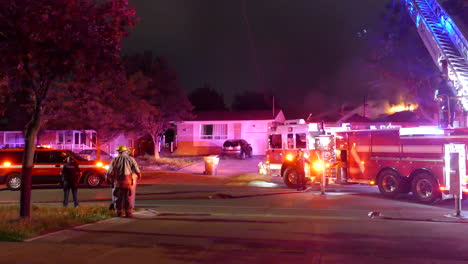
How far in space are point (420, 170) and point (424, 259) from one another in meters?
7.92

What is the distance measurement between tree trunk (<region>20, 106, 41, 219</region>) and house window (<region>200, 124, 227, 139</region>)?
32.7 meters

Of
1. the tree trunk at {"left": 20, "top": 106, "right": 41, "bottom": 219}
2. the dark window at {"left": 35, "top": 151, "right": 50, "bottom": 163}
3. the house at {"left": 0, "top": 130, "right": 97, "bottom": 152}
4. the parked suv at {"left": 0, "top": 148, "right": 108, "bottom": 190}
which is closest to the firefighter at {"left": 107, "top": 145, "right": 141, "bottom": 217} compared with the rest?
the tree trunk at {"left": 20, "top": 106, "right": 41, "bottom": 219}

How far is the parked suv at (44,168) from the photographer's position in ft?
66.2

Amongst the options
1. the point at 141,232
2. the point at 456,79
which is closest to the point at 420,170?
the point at 456,79

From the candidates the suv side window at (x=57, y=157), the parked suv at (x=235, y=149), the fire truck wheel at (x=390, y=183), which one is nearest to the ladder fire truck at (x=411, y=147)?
the fire truck wheel at (x=390, y=183)

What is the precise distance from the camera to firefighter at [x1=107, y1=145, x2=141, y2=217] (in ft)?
36.8

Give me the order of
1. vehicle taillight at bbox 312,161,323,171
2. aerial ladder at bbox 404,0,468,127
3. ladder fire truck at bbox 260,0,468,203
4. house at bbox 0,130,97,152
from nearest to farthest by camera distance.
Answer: ladder fire truck at bbox 260,0,468,203 → aerial ladder at bbox 404,0,468,127 → vehicle taillight at bbox 312,161,323,171 → house at bbox 0,130,97,152

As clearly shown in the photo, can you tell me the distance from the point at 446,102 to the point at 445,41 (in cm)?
291

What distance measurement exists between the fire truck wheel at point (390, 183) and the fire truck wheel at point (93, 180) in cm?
1209

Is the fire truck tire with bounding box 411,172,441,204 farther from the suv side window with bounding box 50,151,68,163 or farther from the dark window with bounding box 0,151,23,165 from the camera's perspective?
the dark window with bounding box 0,151,23,165

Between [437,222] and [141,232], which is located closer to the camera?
[141,232]

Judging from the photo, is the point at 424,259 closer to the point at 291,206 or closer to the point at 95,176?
the point at 291,206

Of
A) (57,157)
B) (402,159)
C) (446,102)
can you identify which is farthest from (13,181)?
(446,102)

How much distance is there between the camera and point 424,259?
721 cm
